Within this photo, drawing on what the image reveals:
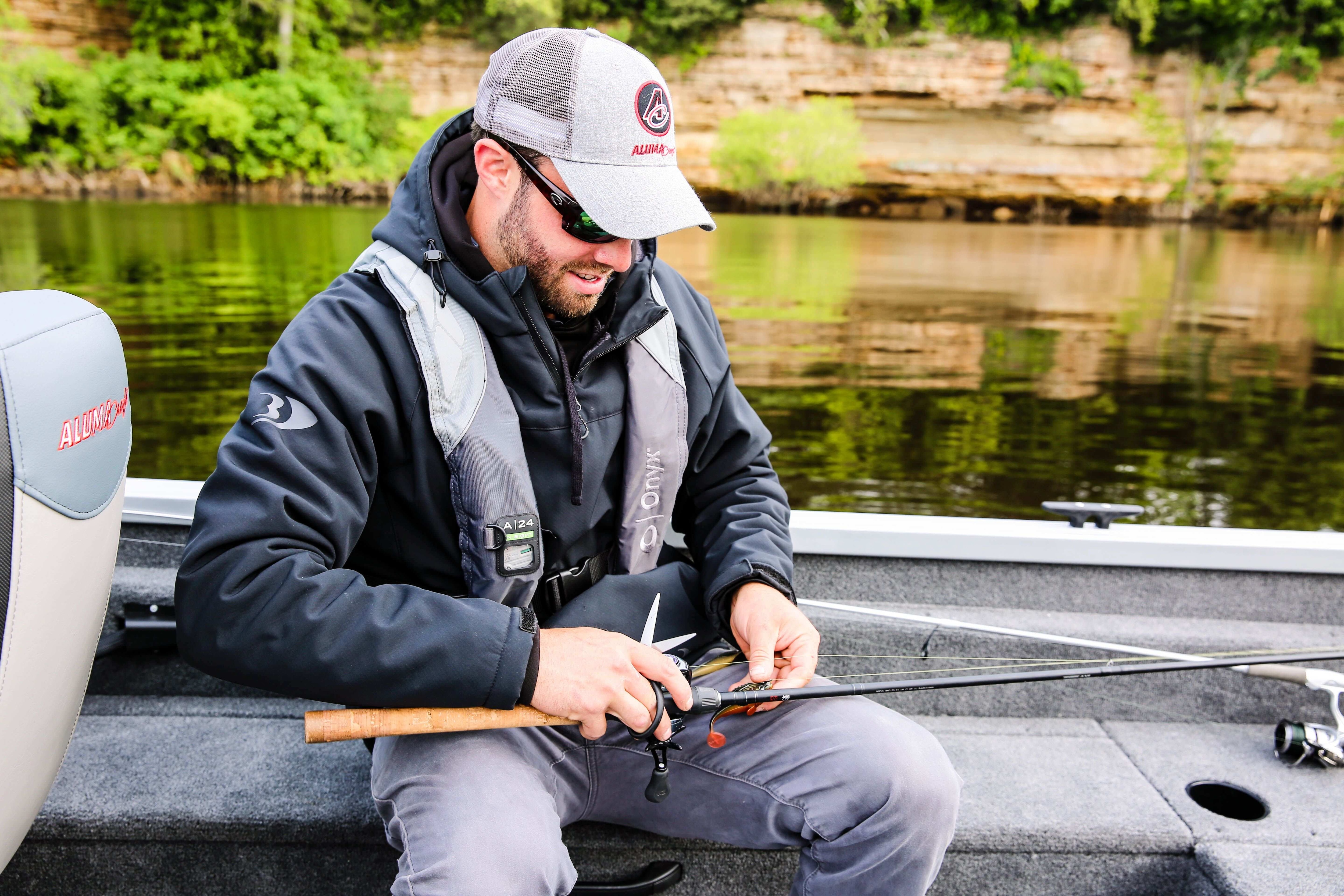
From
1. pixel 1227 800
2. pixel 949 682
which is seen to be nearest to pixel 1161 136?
pixel 1227 800

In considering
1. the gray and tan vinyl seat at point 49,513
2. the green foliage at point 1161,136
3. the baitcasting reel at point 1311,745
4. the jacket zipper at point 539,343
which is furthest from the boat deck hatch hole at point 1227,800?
the green foliage at point 1161,136

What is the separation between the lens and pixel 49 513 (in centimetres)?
89

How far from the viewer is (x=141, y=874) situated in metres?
1.35

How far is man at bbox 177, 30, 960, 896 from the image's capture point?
3.15ft

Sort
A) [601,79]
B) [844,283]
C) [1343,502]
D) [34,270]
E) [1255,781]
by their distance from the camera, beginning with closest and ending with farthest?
[601,79] → [1255,781] → [1343,502] → [34,270] → [844,283]

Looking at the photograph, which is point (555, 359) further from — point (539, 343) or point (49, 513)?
point (49, 513)

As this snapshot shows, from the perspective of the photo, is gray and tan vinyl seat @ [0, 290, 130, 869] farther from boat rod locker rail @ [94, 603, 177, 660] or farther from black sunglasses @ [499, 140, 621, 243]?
→ boat rod locker rail @ [94, 603, 177, 660]

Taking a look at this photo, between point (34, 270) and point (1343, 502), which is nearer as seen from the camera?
point (1343, 502)

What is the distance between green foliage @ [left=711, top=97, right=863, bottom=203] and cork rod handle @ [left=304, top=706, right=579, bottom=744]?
31.4 meters

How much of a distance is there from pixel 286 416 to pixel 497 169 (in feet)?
1.27

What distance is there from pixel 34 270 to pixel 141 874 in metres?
16.4

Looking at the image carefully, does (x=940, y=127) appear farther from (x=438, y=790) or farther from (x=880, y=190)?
(x=438, y=790)

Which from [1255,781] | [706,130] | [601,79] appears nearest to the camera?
[601,79]

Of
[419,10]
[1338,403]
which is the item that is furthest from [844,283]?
[419,10]
